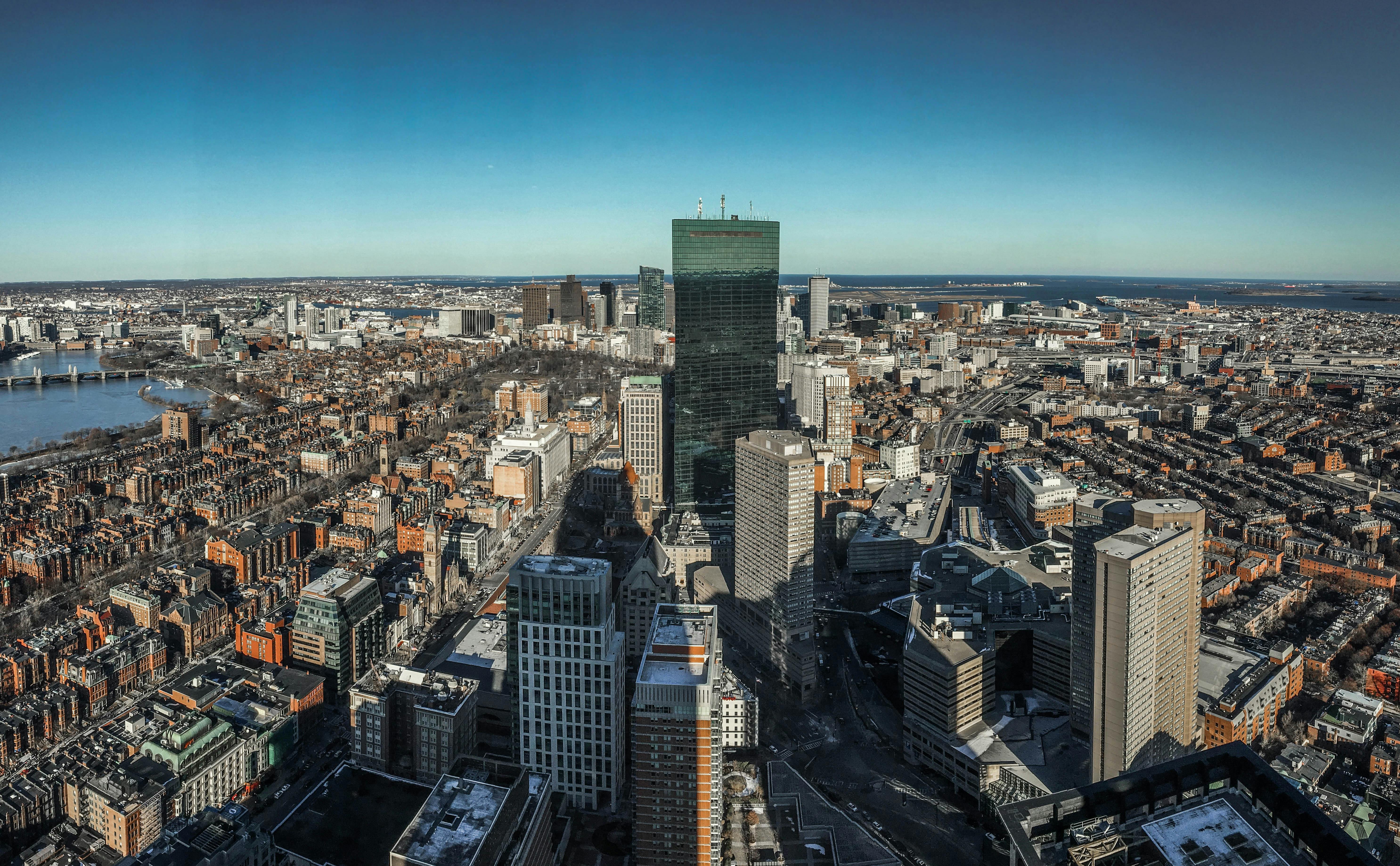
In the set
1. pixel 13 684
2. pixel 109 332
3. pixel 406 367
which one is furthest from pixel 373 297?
pixel 13 684

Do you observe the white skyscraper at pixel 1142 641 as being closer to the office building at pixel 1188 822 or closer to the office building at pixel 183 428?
the office building at pixel 1188 822

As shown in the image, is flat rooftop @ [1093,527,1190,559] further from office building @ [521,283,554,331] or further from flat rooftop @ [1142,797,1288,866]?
office building @ [521,283,554,331]

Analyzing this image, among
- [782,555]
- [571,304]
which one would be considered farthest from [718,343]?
[571,304]

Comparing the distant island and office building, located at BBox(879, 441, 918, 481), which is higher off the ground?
the distant island

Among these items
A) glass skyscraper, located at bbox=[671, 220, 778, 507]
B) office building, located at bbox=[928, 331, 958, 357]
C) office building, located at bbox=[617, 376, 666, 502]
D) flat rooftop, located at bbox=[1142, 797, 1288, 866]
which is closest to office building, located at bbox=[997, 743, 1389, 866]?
flat rooftop, located at bbox=[1142, 797, 1288, 866]

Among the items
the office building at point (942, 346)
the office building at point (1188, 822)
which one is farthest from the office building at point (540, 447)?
the office building at point (942, 346)

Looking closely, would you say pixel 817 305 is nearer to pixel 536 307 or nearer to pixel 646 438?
pixel 536 307
